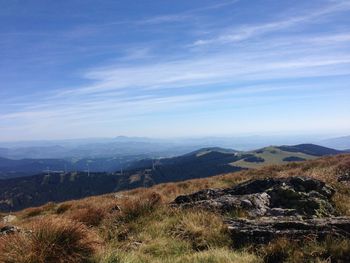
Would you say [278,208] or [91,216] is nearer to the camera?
[278,208]

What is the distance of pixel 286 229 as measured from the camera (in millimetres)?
8625

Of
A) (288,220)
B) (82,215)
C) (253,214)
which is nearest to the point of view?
(288,220)

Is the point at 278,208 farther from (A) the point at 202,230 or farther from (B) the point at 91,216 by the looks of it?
(B) the point at 91,216

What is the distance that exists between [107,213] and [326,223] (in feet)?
24.0

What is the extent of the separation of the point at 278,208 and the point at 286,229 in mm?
2700

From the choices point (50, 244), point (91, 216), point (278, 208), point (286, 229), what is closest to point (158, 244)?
point (50, 244)

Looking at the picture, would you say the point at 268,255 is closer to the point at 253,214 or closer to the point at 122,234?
the point at 253,214

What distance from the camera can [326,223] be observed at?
27.9ft

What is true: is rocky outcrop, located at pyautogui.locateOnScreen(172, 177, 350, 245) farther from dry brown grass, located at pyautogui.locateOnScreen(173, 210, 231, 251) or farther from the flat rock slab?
dry brown grass, located at pyautogui.locateOnScreen(173, 210, 231, 251)

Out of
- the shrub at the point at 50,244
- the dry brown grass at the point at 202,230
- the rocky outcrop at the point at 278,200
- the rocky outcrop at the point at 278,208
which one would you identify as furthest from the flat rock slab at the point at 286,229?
the shrub at the point at 50,244

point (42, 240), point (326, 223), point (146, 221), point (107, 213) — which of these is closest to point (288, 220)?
point (326, 223)

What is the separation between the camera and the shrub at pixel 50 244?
289 inches

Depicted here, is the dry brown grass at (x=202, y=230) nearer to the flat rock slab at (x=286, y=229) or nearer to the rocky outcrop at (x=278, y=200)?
the flat rock slab at (x=286, y=229)

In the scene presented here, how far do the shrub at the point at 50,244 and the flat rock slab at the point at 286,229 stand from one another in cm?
327
